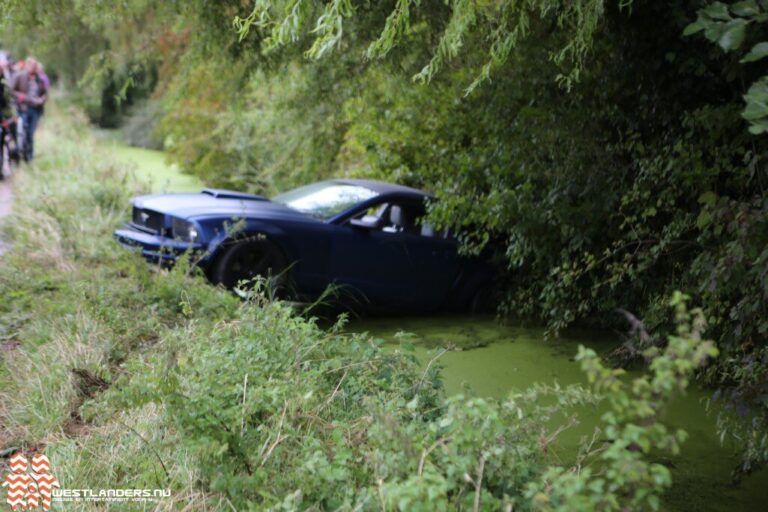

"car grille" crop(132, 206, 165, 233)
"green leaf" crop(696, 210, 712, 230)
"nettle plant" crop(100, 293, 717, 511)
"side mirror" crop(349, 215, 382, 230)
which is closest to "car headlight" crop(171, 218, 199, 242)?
"car grille" crop(132, 206, 165, 233)

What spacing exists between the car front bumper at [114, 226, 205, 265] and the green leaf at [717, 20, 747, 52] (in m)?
4.68

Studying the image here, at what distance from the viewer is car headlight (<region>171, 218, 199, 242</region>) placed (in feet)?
25.8

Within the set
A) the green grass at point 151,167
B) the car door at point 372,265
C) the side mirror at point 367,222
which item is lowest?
the green grass at point 151,167

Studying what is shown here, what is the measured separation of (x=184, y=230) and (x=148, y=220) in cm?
60

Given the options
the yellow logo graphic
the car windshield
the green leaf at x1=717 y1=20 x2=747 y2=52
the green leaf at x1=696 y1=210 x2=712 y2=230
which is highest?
the green leaf at x1=717 y1=20 x2=747 y2=52

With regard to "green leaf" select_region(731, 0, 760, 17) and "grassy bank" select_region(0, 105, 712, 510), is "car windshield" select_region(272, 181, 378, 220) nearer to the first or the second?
"grassy bank" select_region(0, 105, 712, 510)

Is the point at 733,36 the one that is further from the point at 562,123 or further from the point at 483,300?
the point at 483,300

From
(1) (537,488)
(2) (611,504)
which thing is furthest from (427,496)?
(2) (611,504)

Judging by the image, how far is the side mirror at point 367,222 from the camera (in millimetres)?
8698

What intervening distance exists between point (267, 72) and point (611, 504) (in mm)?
7743

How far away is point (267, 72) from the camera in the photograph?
32.4 feet

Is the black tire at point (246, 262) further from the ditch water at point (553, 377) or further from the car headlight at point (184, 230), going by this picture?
the ditch water at point (553, 377)

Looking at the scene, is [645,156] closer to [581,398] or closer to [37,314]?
[581,398]

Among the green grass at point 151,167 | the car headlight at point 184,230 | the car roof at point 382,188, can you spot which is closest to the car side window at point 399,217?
the car roof at point 382,188
